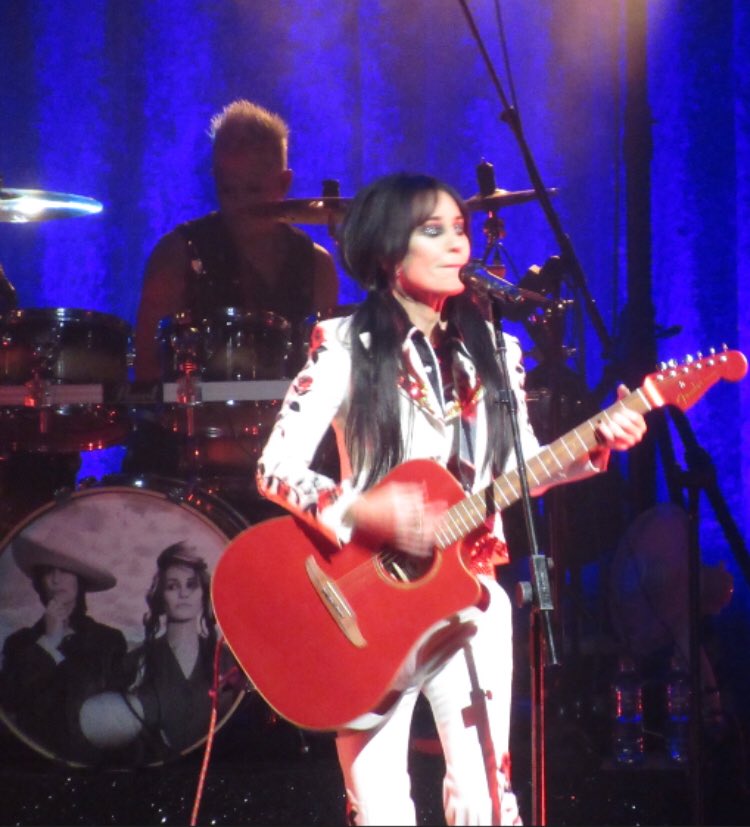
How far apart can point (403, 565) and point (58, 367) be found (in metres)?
2.39

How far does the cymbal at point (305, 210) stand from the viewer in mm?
4762

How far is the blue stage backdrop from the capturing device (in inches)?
222


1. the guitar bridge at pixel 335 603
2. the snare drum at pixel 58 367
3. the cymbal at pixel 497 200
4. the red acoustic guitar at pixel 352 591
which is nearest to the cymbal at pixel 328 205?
the cymbal at pixel 497 200

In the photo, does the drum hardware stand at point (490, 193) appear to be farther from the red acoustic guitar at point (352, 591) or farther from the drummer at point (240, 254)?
the red acoustic guitar at point (352, 591)

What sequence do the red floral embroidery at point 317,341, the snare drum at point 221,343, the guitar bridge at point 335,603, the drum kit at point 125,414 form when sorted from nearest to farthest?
the guitar bridge at point 335,603, the red floral embroidery at point 317,341, the drum kit at point 125,414, the snare drum at point 221,343

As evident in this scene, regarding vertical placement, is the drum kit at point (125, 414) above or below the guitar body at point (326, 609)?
above

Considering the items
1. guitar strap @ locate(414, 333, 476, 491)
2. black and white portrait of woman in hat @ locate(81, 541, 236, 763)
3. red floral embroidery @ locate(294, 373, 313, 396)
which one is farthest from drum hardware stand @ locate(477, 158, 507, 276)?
red floral embroidery @ locate(294, 373, 313, 396)

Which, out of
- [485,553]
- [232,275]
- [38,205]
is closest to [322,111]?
[232,275]

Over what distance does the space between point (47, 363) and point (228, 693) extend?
1.51 meters

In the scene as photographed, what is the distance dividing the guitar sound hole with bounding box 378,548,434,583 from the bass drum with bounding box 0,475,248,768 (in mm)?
1778

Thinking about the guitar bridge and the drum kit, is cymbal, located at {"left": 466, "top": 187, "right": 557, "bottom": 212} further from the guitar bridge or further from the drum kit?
the guitar bridge

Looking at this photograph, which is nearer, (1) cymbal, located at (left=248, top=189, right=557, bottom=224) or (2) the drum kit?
(2) the drum kit

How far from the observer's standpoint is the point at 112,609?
435cm

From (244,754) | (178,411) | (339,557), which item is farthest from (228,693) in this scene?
(339,557)
